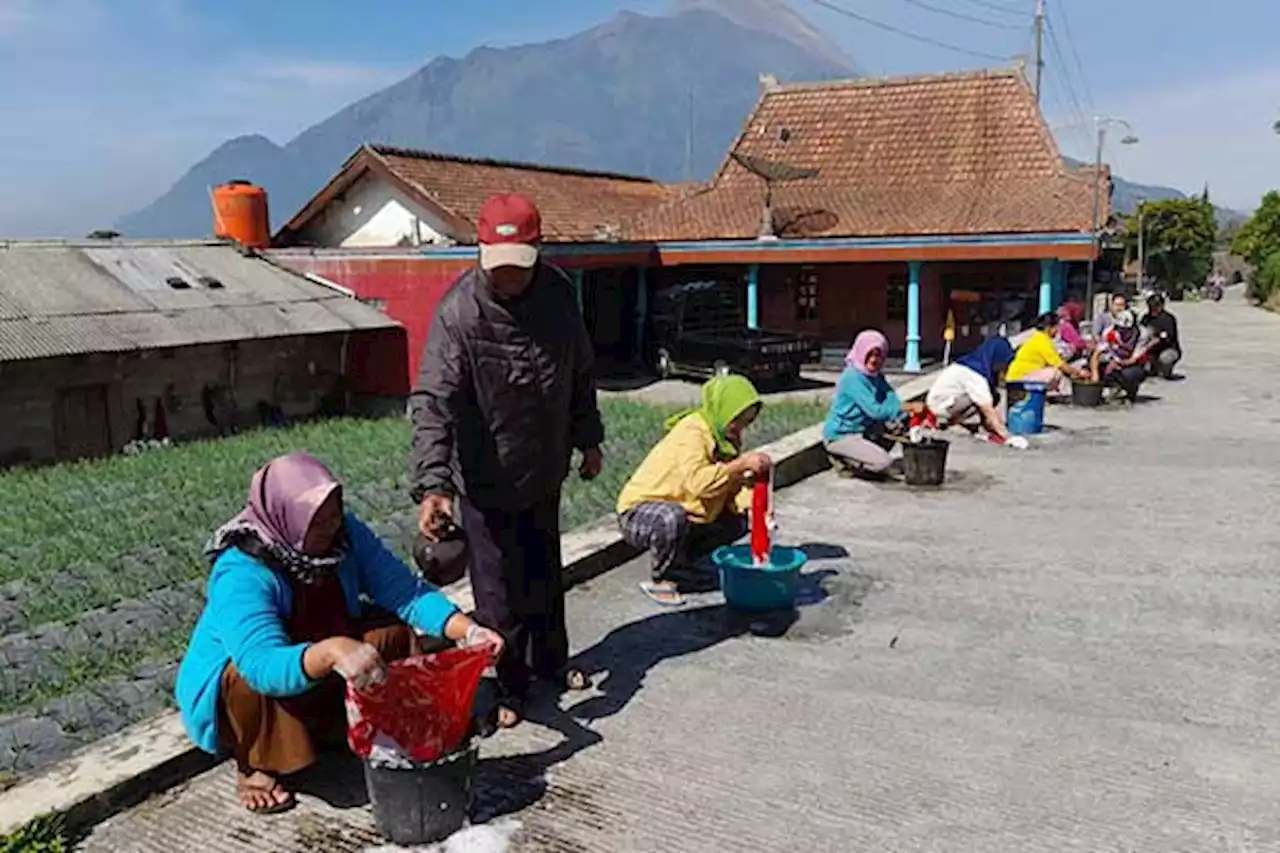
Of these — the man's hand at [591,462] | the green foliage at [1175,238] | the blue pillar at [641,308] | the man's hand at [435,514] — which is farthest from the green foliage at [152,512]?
the green foliage at [1175,238]

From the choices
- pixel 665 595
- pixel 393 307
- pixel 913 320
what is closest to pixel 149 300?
pixel 393 307

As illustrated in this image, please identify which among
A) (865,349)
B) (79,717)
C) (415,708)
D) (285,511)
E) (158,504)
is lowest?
(158,504)

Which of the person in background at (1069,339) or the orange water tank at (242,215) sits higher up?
the orange water tank at (242,215)

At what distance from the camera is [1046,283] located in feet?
70.2

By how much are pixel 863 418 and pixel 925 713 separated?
14.6 feet

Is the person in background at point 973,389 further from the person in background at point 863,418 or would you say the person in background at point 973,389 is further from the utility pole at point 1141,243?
the utility pole at point 1141,243

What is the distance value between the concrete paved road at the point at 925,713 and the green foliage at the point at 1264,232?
137 ft

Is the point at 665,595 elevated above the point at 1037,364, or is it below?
below

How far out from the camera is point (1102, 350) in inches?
523

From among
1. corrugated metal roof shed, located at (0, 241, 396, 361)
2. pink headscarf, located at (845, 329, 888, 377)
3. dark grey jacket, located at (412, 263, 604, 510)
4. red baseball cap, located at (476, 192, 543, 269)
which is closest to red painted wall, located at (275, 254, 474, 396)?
corrugated metal roof shed, located at (0, 241, 396, 361)

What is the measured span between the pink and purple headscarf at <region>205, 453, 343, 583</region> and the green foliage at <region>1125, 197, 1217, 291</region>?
55743 millimetres

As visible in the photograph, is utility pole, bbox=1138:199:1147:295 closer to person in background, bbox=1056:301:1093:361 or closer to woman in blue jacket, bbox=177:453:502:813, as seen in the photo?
person in background, bbox=1056:301:1093:361

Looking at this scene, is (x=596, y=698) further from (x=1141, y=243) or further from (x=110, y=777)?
(x=1141, y=243)

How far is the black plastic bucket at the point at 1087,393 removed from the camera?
40.7ft
